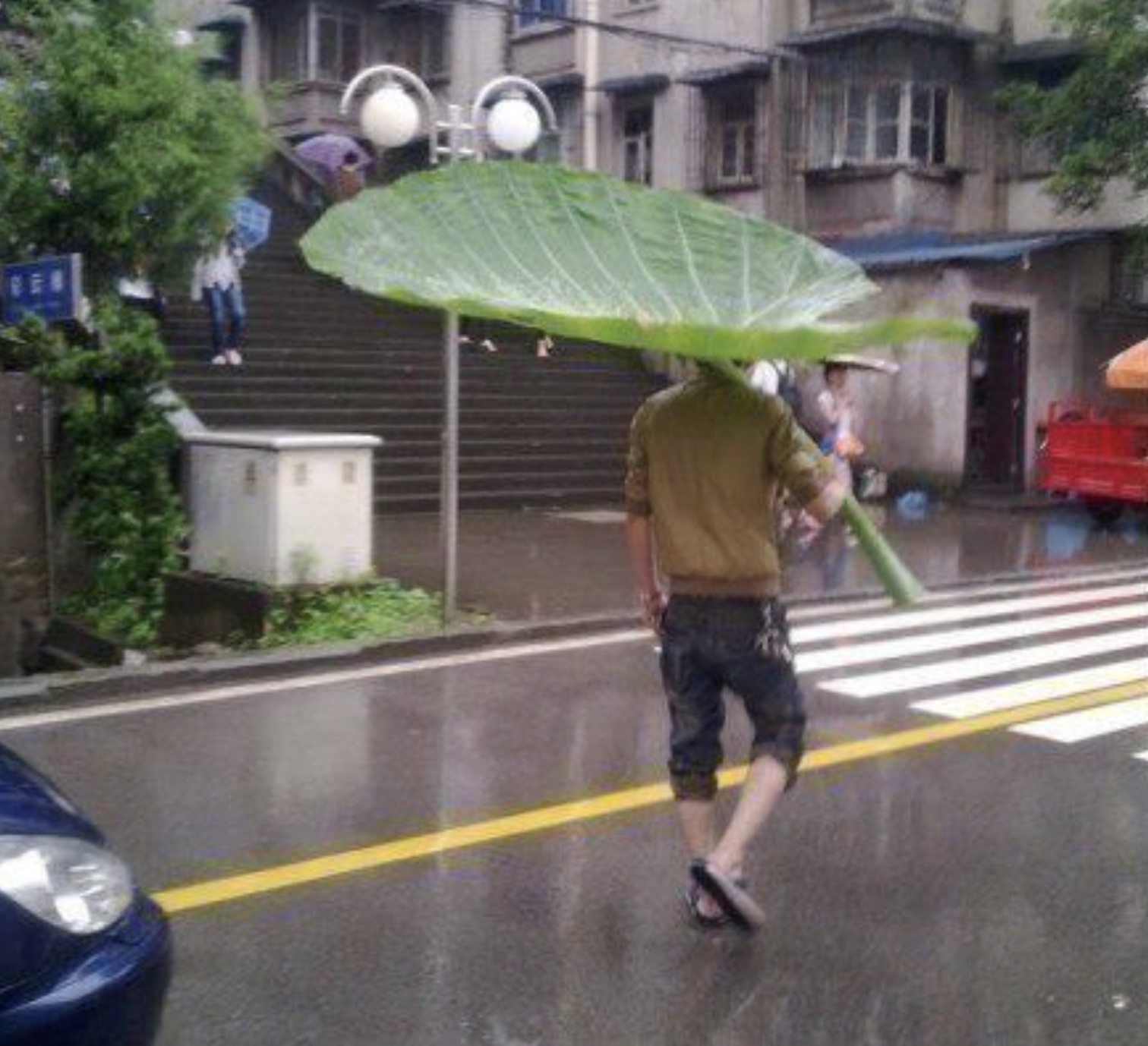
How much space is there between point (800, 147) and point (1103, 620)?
1544 cm

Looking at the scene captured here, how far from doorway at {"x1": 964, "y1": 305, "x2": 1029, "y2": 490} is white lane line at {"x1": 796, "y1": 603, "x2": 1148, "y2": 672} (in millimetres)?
9497

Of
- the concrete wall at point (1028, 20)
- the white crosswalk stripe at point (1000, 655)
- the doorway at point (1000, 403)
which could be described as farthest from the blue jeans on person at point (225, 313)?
the concrete wall at point (1028, 20)

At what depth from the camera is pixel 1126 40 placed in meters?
18.6

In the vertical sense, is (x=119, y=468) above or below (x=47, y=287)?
below

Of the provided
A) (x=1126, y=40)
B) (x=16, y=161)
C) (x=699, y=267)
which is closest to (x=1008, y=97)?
(x=1126, y=40)

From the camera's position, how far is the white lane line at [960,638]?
378 inches

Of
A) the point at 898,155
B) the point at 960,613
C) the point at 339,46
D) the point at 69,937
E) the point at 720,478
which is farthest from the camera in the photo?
the point at 339,46

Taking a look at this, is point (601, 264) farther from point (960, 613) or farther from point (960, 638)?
point (960, 613)

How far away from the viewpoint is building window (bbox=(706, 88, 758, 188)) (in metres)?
25.9

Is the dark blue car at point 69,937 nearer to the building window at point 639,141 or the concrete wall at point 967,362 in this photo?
the concrete wall at point 967,362

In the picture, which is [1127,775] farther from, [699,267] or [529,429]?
[529,429]

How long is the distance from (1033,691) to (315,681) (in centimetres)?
403

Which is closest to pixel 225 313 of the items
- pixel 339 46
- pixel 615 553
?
pixel 615 553

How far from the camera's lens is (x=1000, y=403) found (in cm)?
2180
